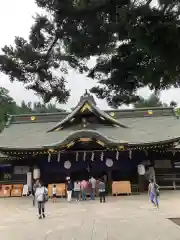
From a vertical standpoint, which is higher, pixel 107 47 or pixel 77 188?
pixel 107 47

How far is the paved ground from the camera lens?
825cm

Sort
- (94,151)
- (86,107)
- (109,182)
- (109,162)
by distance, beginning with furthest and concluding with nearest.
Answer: (86,107)
(109,162)
(109,182)
(94,151)

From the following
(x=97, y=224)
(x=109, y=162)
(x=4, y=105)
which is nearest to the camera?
(x=97, y=224)

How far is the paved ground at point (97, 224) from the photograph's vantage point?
8.25 m

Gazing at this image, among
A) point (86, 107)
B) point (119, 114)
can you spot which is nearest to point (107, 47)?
point (86, 107)

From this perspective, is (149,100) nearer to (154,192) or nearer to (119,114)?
(119,114)

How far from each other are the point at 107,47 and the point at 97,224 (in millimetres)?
6076

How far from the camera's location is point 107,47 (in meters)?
6.02

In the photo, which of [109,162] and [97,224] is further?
[109,162]

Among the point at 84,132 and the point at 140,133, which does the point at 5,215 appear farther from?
the point at 140,133

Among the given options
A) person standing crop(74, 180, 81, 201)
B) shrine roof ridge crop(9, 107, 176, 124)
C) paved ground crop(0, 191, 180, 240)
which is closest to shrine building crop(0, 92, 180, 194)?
shrine roof ridge crop(9, 107, 176, 124)

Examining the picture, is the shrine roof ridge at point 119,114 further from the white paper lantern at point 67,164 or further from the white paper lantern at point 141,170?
the white paper lantern at point 141,170

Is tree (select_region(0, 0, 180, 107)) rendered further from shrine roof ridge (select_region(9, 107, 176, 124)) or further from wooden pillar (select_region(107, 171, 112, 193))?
shrine roof ridge (select_region(9, 107, 176, 124))

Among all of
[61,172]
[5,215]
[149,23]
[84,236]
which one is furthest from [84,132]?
[149,23]
